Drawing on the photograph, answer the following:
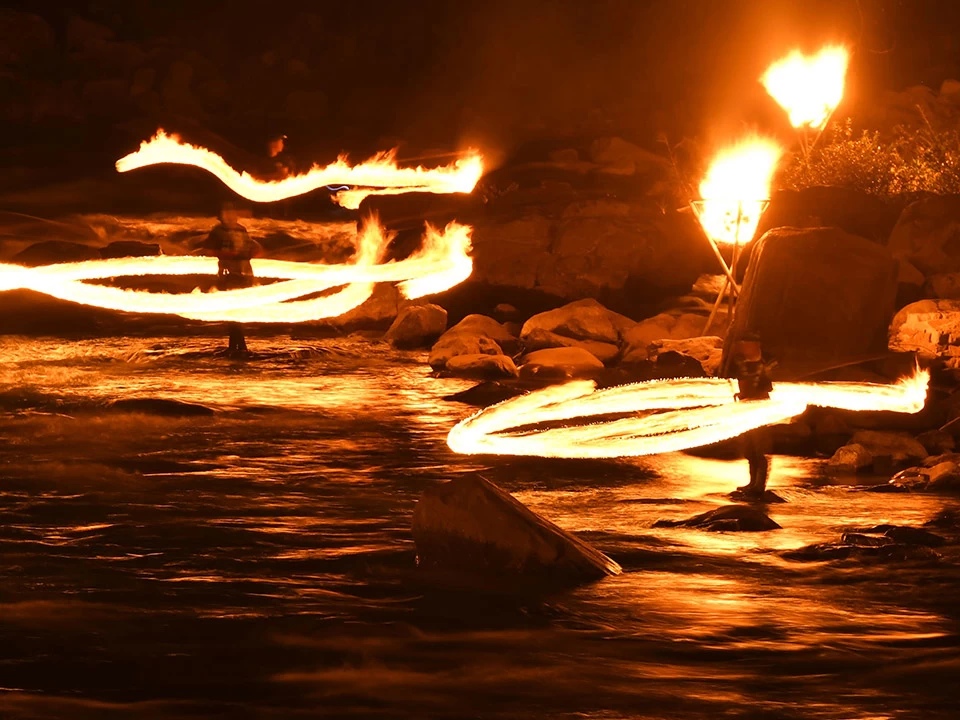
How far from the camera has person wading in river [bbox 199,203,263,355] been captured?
20.1m

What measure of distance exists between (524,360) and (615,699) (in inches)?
532

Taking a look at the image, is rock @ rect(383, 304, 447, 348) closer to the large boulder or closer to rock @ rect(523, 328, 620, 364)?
rock @ rect(523, 328, 620, 364)

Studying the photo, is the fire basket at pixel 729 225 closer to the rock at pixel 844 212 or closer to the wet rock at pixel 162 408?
the rock at pixel 844 212

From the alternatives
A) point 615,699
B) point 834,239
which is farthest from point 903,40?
point 615,699

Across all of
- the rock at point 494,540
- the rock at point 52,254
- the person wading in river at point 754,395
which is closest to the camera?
the rock at point 494,540

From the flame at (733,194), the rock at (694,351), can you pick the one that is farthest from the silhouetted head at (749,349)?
the flame at (733,194)

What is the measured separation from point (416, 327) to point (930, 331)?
9.02m

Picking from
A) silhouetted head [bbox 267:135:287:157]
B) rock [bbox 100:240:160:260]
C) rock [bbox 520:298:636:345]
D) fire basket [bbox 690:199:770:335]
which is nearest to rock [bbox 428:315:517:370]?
rock [bbox 520:298:636:345]

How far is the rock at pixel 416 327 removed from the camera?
22.9m

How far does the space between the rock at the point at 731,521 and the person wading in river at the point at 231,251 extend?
35.6ft

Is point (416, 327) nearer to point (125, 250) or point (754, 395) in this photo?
point (125, 250)

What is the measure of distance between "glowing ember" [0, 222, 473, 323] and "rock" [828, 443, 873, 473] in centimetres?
878

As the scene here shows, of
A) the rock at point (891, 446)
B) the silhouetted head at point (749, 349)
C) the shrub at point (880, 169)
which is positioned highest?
the shrub at point (880, 169)

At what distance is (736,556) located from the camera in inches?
393
